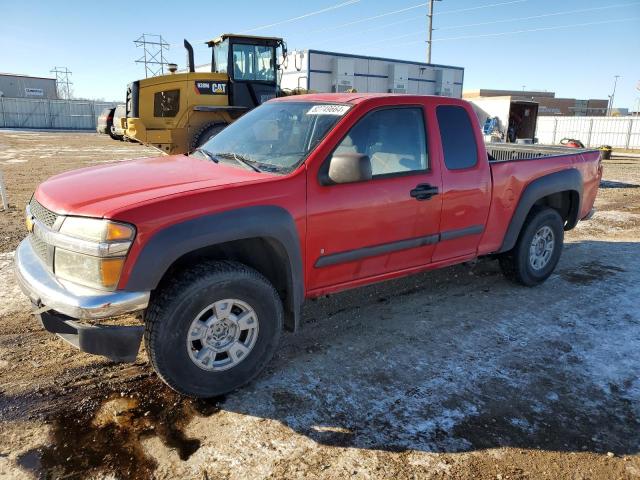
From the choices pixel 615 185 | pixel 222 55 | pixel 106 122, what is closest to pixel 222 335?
pixel 222 55

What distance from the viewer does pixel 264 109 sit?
4.39m

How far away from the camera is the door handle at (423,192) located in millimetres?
3809

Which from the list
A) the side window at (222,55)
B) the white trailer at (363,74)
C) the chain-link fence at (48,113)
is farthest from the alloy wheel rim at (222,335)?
the chain-link fence at (48,113)

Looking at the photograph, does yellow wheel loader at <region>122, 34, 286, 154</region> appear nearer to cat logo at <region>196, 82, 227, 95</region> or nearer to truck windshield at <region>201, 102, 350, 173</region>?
cat logo at <region>196, 82, 227, 95</region>

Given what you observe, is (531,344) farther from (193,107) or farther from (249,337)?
(193,107)

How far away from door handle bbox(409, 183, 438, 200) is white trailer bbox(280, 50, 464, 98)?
80.6ft

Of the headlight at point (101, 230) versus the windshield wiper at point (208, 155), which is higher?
the windshield wiper at point (208, 155)

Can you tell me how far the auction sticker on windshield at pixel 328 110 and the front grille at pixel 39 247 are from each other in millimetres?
2095

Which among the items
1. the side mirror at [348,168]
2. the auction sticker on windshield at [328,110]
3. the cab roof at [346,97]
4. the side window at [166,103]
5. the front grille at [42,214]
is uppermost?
the side window at [166,103]

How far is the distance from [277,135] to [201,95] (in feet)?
31.1

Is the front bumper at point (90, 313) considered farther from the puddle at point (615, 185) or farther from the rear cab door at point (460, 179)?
the puddle at point (615, 185)

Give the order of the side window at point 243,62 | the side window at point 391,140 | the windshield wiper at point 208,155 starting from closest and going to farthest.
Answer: the side window at point 391,140 < the windshield wiper at point 208,155 < the side window at point 243,62

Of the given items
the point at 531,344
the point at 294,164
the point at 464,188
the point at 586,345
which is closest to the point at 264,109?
the point at 294,164

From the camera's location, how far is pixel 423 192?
3.86 m
